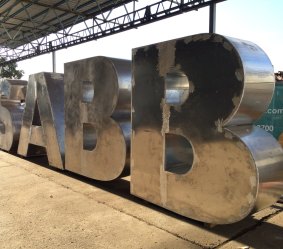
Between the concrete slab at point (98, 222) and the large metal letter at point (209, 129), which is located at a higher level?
the large metal letter at point (209, 129)

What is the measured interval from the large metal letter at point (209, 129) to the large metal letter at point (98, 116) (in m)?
0.68

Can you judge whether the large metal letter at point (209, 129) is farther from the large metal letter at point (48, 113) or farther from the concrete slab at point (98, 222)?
the large metal letter at point (48, 113)

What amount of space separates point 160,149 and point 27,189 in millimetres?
2511

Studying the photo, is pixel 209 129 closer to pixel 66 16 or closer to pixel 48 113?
pixel 48 113

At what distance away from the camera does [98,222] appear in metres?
4.36

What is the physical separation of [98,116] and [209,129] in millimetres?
2379

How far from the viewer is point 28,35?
21.7m

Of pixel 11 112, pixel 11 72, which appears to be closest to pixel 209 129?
pixel 11 112

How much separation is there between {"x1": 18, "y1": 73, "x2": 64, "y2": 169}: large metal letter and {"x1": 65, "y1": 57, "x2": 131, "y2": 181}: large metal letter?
0.45 meters

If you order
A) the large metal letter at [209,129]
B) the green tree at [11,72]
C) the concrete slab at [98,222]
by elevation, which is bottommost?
the concrete slab at [98,222]

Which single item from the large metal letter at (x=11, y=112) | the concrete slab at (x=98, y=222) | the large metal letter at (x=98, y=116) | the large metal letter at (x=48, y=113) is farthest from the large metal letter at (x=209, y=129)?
the large metal letter at (x=11, y=112)

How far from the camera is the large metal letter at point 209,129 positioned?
12.3 feet

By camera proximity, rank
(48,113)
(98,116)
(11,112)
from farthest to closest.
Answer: (11,112)
(48,113)
(98,116)

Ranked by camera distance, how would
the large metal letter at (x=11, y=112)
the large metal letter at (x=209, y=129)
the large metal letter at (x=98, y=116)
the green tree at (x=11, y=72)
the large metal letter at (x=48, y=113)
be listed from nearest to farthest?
1. the large metal letter at (x=209, y=129)
2. the large metal letter at (x=98, y=116)
3. the large metal letter at (x=48, y=113)
4. the large metal letter at (x=11, y=112)
5. the green tree at (x=11, y=72)
